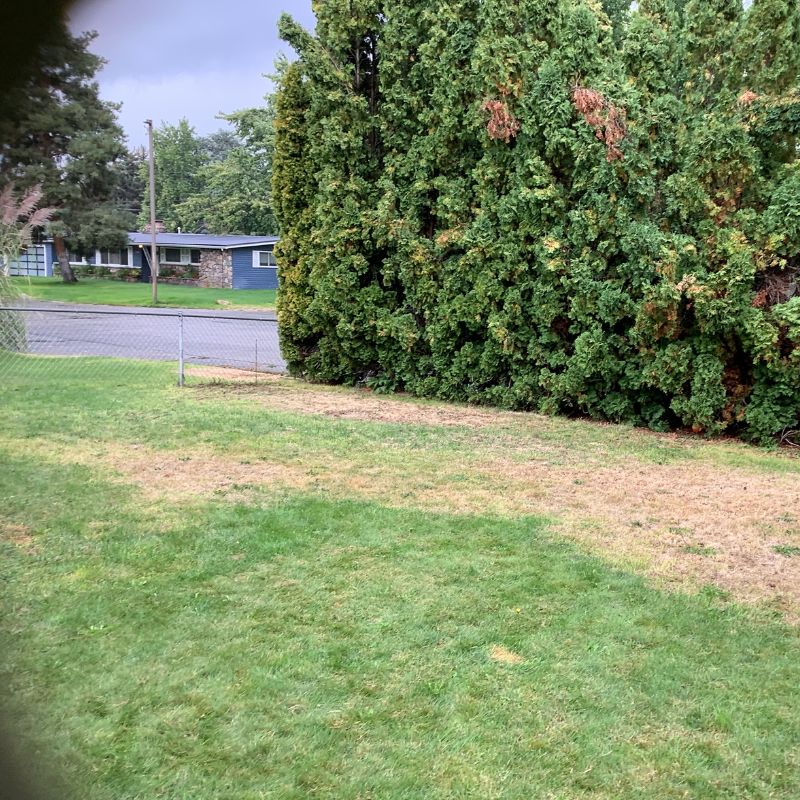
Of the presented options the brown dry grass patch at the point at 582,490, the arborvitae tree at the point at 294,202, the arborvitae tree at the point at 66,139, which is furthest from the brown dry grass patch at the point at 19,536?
the arborvitae tree at the point at 294,202

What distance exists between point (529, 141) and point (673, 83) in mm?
1491

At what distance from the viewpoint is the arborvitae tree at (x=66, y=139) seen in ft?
1.65

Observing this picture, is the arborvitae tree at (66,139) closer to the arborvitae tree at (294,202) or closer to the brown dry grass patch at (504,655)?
the brown dry grass patch at (504,655)

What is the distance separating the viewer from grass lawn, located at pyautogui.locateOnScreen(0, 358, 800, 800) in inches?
83.6

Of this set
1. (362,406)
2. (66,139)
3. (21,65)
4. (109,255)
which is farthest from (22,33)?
(362,406)

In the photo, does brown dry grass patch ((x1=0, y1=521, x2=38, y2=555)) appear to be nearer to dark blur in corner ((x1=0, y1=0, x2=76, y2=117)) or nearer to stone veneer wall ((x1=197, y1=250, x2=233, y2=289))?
dark blur in corner ((x1=0, y1=0, x2=76, y2=117))

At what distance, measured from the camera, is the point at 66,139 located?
0.64 m

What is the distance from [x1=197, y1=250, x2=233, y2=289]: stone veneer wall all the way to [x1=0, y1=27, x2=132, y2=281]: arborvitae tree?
3407cm

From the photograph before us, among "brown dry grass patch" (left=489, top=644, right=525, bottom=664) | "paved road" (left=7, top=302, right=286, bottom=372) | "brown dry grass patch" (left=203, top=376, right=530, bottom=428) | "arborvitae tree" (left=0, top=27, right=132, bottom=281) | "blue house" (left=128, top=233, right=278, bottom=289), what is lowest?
"brown dry grass patch" (left=489, top=644, right=525, bottom=664)

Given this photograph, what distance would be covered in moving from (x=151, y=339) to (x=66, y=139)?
1550cm

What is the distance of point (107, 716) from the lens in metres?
2.29

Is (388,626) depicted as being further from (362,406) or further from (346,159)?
(346,159)

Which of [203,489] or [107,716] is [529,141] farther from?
[107,716]

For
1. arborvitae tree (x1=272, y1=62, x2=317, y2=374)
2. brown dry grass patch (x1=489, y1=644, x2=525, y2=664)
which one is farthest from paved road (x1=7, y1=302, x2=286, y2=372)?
brown dry grass patch (x1=489, y1=644, x2=525, y2=664)
